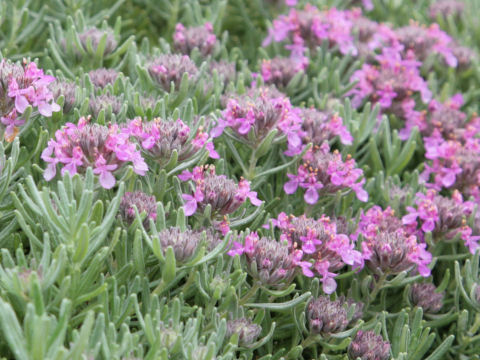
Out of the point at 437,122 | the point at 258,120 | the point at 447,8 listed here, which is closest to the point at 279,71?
the point at 258,120

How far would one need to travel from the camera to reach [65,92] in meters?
2.55

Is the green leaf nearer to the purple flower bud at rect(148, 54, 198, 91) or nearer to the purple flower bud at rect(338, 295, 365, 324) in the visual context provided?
the purple flower bud at rect(338, 295, 365, 324)

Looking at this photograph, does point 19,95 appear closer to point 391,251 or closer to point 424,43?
point 391,251

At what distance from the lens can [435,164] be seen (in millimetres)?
3268

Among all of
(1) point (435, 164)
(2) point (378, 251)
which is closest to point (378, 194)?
(1) point (435, 164)

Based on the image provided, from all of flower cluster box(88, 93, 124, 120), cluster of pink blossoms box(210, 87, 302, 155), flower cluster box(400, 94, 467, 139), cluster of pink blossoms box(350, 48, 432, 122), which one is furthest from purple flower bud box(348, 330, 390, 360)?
cluster of pink blossoms box(350, 48, 432, 122)

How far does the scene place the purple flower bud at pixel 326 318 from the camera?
2322mm

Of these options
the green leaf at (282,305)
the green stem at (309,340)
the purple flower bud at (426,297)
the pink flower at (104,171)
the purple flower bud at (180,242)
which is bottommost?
the purple flower bud at (426,297)

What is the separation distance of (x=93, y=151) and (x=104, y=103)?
1.52 feet

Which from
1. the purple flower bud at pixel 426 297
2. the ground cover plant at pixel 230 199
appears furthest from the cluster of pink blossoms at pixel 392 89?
the purple flower bud at pixel 426 297

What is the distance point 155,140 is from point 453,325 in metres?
1.54

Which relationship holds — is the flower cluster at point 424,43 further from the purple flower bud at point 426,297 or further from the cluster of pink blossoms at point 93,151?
the cluster of pink blossoms at point 93,151

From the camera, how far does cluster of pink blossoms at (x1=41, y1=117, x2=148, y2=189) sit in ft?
7.03

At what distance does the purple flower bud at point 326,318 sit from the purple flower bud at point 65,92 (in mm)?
1242
